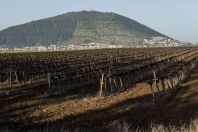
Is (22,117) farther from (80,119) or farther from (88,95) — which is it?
(88,95)

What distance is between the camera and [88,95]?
28953mm

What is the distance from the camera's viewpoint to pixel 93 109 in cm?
2347

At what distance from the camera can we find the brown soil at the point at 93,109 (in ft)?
64.5

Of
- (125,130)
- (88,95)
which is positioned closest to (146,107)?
(88,95)

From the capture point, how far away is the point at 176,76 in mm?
34469

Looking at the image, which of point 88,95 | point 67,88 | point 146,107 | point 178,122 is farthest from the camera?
point 67,88

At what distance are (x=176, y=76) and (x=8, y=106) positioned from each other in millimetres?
14589

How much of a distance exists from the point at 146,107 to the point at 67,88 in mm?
10448

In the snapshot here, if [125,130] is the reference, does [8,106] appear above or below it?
below

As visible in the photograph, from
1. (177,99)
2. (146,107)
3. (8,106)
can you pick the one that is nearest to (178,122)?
(146,107)

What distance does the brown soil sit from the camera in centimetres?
1966

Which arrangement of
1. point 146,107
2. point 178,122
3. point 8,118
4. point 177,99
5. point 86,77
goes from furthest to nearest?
point 86,77 → point 177,99 → point 146,107 → point 8,118 → point 178,122

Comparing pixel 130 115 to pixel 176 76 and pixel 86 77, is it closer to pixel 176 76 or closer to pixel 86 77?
pixel 176 76

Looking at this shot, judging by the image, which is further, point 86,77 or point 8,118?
point 86,77
